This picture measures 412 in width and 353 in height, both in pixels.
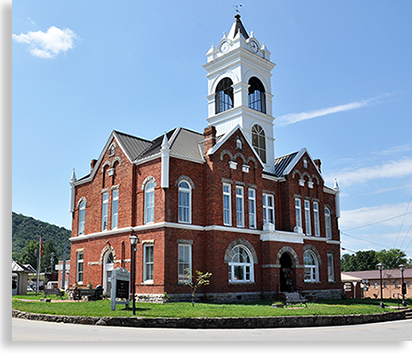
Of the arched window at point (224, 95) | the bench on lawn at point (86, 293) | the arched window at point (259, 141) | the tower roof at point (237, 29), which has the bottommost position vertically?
the bench on lawn at point (86, 293)

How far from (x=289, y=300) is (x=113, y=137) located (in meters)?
17.9

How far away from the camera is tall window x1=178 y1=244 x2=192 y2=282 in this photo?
26.5 m

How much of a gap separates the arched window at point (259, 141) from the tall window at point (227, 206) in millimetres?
7678

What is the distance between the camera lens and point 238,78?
117 ft

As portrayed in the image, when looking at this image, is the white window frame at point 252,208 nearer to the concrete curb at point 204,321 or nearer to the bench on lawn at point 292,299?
the bench on lawn at point 292,299

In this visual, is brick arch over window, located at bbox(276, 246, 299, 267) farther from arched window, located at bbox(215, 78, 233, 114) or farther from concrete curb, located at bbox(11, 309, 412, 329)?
arched window, located at bbox(215, 78, 233, 114)

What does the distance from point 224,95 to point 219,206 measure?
515 inches

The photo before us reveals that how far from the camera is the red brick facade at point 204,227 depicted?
26562mm

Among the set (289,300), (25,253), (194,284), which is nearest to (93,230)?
(194,284)

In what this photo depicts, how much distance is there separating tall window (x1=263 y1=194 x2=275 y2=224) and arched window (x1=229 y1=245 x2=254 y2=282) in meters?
3.89

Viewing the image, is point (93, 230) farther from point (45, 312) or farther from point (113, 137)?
point (45, 312)

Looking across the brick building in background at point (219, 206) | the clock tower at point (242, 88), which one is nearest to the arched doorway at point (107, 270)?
the brick building in background at point (219, 206)

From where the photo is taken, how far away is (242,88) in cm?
3528
